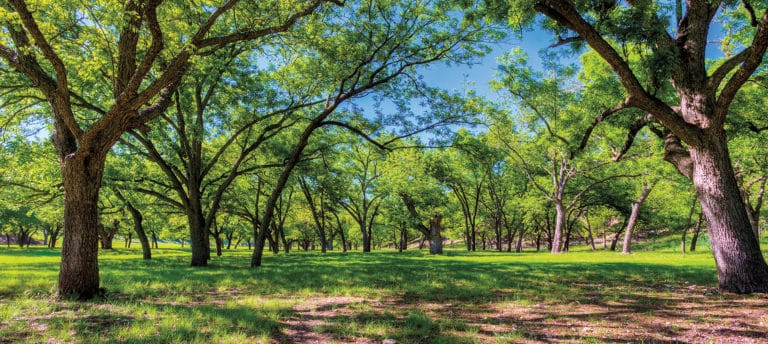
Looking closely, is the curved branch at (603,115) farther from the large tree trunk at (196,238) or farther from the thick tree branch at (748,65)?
the large tree trunk at (196,238)

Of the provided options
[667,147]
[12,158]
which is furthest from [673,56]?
[12,158]

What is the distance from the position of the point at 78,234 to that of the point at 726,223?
14.3 metres

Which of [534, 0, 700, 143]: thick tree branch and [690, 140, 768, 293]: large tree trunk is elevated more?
[534, 0, 700, 143]: thick tree branch

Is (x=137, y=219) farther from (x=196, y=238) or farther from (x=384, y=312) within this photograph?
(x=384, y=312)

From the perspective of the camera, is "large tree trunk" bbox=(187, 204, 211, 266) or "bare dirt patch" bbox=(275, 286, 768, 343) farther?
"large tree trunk" bbox=(187, 204, 211, 266)

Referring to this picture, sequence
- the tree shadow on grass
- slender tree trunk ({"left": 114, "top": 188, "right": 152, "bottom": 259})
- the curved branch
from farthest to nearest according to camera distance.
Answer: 1. slender tree trunk ({"left": 114, "top": 188, "right": 152, "bottom": 259})
2. the curved branch
3. the tree shadow on grass

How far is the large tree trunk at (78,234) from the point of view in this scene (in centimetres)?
743

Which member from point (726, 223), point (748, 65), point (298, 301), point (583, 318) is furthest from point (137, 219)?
point (748, 65)

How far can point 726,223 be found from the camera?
317 inches

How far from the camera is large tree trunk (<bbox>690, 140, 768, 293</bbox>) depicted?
7.90 m

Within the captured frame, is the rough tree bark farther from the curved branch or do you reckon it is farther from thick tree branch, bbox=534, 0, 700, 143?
the curved branch

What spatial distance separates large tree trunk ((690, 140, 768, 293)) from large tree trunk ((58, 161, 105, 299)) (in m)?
14.0

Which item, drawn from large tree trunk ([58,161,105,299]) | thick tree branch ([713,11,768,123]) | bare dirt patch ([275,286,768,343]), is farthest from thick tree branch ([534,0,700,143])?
large tree trunk ([58,161,105,299])

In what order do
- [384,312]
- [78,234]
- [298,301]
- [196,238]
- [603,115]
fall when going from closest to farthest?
[384,312] < [78,234] < [298,301] < [603,115] < [196,238]
